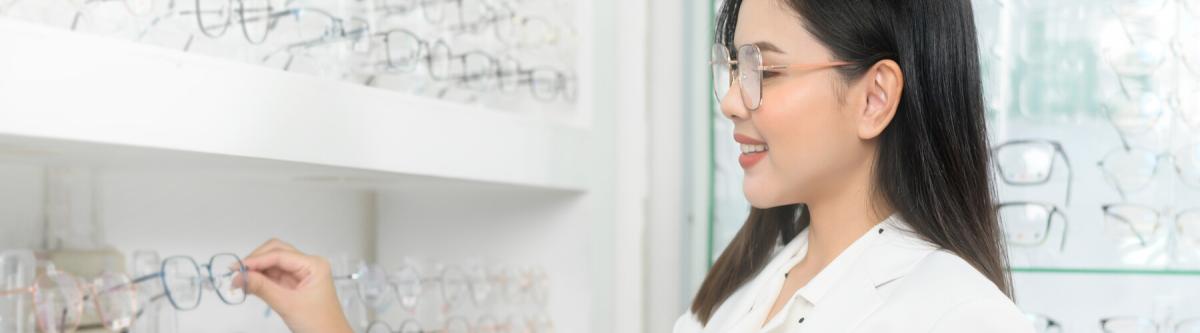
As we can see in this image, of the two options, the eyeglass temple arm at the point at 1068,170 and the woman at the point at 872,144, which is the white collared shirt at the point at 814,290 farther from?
the eyeglass temple arm at the point at 1068,170

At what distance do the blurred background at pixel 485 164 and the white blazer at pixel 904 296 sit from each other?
1.31 feet

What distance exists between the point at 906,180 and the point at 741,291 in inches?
10.2

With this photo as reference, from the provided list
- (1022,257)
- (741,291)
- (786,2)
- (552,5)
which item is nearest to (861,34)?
(786,2)

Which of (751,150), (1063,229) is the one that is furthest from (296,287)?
(1063,229)

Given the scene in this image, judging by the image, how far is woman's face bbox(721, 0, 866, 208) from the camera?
936mm

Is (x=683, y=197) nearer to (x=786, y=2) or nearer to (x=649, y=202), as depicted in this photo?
(x=649, y=202)

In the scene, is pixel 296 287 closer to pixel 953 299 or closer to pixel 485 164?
pixel 485 164

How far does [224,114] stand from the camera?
85 centimetres

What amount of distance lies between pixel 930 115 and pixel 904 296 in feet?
0.49

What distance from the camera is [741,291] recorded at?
117 cm

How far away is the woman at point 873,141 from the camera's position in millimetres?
932

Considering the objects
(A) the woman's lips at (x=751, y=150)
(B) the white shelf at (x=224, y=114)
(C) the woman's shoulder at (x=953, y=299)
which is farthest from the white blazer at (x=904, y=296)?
(B) the white shelf at (x=224, y=114)

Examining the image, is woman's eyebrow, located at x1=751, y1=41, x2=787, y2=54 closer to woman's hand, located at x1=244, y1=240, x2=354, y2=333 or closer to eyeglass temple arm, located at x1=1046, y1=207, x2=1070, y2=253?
woman's hand, located at x1=244, y1=240, x2=354, y2=333

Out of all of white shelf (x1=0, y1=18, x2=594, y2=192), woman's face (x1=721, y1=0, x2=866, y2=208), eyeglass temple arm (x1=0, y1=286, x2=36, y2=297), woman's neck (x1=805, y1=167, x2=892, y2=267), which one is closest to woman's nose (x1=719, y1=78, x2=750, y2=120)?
woman's face (x1=721, y1=0, x2=866, y2=208)
